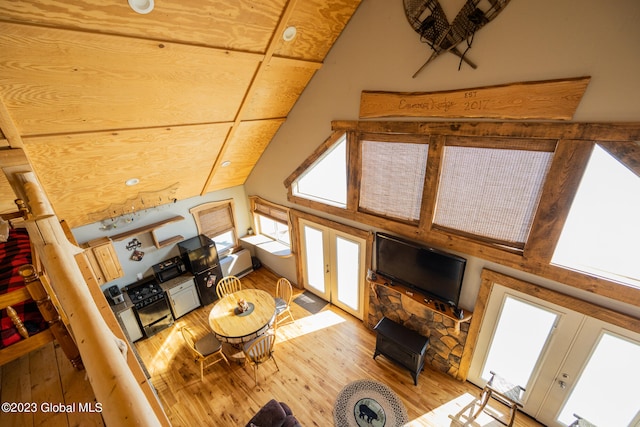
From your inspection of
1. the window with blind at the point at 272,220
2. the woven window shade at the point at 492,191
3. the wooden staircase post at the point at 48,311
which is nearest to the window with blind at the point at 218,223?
the window with blind at the point at 272,220

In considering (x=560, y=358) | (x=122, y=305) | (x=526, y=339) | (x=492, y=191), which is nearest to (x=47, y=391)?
(x=122, y=305)

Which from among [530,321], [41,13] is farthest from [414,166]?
[41,13]

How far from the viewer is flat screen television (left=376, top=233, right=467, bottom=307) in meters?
3.31

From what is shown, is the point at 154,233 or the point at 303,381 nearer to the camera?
the point at 303,381

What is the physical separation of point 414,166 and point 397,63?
1.25 metres

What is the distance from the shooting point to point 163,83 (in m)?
2.83

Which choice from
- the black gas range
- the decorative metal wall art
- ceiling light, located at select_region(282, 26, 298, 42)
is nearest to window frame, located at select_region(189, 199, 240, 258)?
the black gas range

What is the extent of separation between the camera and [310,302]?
218 inches

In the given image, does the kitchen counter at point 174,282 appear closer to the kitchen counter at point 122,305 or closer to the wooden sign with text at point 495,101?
the kitchen counter at point 122,305

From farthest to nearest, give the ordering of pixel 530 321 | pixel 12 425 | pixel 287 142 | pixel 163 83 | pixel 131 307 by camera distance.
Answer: pixel 287 142
pixel 131 307
pixel 530 321
pixel 163 83
pixel 12 425

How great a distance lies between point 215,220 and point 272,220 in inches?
53.1

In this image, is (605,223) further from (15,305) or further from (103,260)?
(103,260)

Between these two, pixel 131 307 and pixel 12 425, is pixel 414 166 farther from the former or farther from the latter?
pixel 131 307

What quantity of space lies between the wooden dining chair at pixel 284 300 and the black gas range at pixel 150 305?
6.98 ft
